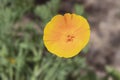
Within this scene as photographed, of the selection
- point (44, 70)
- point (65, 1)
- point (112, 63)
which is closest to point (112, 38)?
point (112, 63)

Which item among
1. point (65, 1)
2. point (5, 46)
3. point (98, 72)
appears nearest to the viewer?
point (5, 46)

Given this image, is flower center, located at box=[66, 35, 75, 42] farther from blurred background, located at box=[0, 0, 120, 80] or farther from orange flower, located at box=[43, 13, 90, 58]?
blurred background, located at box=[0, 0, 120, 80]

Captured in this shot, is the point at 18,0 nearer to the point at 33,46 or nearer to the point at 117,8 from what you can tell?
the point at 33,46

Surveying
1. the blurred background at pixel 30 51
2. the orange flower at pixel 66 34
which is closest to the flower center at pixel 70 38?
the orange flower at pixel 66 34

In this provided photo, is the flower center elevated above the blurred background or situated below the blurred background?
above

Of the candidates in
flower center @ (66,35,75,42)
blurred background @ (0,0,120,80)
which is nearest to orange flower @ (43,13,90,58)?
flower center @ (66,35,75,42)

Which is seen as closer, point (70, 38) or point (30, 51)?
point (70, 38)

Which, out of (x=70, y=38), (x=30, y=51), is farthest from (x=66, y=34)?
(x=30, y=51)

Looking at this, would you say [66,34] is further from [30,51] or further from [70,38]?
[30,51]
